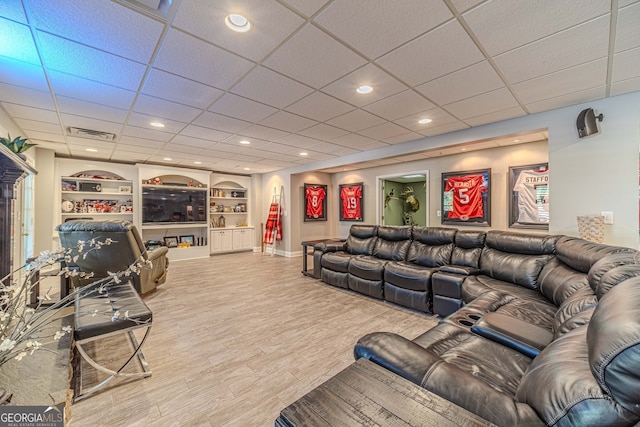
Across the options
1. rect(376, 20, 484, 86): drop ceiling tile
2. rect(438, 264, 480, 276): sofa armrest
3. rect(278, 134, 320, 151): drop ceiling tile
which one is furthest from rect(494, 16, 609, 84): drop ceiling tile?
rect(278, 134, 320, 151): drop ceiling tile

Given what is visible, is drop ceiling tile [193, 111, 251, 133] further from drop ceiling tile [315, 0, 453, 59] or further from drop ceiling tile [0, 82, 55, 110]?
drop ceiling tile [315, 0, 453, 59]

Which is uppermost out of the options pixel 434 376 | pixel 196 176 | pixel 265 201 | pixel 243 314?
pixel 196 176

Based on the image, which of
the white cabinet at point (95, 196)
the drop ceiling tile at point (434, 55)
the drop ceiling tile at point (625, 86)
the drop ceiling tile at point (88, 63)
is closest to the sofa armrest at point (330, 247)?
the drop ceiling tile at point (434, 55)

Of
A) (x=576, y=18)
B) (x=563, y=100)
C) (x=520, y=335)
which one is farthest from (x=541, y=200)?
(x=520, y=335)

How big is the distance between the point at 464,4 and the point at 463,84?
1139mm

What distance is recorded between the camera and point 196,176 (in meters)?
7.25

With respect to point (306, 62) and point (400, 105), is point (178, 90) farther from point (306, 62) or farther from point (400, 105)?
point (400, 105)

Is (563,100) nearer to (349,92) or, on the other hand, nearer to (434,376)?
(349,92)

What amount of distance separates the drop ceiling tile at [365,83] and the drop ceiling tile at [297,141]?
5.03 feet

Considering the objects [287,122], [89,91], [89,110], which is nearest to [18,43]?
[89,91]

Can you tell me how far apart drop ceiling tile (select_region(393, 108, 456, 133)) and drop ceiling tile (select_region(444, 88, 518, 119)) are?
0.36 ft

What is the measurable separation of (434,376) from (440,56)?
7.30 ft

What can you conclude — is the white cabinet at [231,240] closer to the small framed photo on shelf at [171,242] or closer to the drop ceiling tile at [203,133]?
the small framed photo on shelf at [171,242]

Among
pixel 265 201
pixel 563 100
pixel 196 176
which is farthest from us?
pixel 265 201
